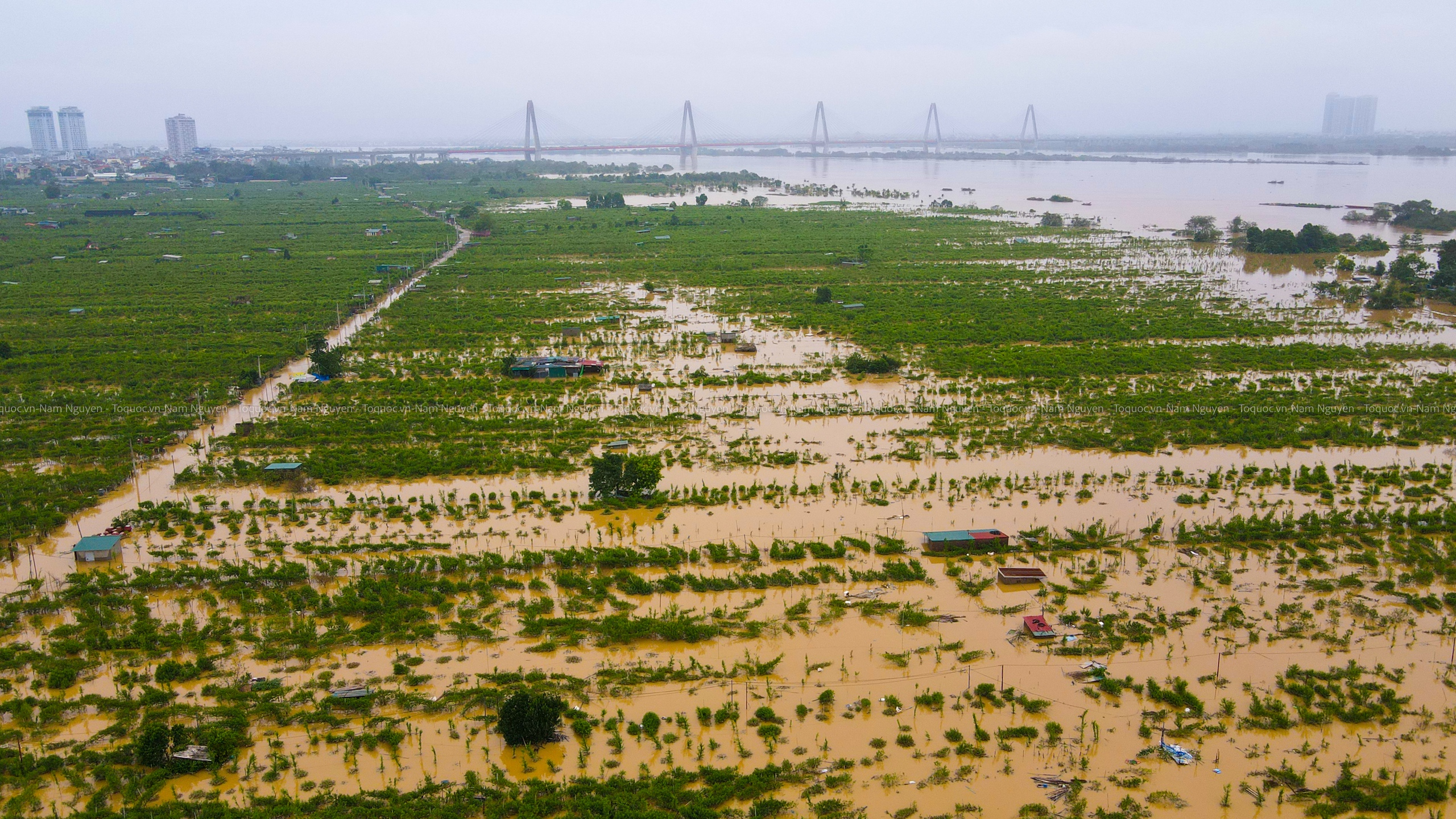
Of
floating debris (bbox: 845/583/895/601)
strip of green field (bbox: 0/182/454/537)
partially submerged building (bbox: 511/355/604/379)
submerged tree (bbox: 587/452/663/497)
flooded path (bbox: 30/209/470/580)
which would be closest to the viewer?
floating debris (bbox: 845/583/895/601)

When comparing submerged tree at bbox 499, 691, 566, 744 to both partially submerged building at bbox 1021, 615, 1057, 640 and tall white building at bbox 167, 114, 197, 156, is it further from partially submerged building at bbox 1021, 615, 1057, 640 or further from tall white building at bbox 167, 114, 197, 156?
tall white building at bbox 167, 114, 197, 156

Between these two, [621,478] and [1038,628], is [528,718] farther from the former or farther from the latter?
[621,478]

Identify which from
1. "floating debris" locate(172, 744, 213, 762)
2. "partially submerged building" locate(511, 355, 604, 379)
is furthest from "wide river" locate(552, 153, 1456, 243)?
"floating debris" locate(172, 744, 213, 762)

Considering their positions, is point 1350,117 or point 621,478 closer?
point 621,478

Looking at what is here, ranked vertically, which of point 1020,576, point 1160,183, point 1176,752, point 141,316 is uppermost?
point 1160,183

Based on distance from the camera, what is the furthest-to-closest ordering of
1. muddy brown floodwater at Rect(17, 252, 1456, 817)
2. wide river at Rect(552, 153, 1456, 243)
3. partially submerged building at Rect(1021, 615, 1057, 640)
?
wide river at Rect(552, 153, 1456, 243)
partially submerged building at Rect(1021, 615, 1057, 640)
muddy brown floodwater at Rect(17, 252, 1456, 817)

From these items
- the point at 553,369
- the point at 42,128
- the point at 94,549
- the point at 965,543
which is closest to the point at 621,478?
the point at 965,543
